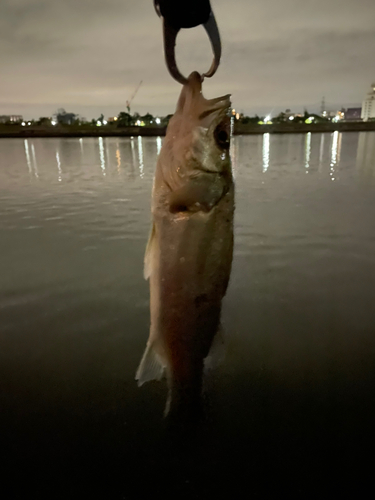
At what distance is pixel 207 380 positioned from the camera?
3770 millimetres

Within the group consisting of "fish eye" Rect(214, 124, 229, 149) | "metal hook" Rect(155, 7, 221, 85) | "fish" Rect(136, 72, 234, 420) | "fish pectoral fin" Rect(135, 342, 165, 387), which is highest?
"metal hook" Rect(155, 7, 221, 85)

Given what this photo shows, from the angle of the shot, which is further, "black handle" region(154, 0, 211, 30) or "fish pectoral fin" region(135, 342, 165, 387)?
"fish pectoral fin" region(135, 342, 165, 387)

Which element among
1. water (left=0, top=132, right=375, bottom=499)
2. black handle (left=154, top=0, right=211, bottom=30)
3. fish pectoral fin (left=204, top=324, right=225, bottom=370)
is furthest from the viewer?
water (left=0, top=132, right=375, bottom=499)

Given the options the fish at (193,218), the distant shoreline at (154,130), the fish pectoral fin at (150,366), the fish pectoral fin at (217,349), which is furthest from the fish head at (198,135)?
the distant shoreline at (154,130)

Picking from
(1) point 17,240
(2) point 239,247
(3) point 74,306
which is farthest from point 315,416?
(1) point 17,240

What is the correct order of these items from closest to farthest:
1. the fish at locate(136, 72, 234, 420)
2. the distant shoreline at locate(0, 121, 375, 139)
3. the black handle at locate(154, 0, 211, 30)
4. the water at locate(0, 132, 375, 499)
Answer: the black handle at locate(154, 0, 211, 30) < the fish at locate(136, 72, 234, 420) < the water at locate(0, 132, 375, 499) < the distant shoreline at locate(0, 121, 375, 139)

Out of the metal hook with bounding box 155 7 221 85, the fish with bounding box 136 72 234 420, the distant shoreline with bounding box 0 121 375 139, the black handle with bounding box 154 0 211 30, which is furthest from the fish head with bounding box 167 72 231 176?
the distant shoreline with bounding box 0 121 375 139

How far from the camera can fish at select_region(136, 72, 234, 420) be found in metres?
2.29

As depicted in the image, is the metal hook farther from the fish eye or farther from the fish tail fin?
the fish tail fin

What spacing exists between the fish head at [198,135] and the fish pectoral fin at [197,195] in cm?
7

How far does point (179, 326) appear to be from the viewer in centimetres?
244

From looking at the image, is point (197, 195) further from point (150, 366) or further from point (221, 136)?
point (150, 366)

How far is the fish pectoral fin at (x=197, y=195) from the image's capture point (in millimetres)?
2295

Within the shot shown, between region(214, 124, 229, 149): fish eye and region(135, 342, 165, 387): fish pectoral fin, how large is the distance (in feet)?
5.28
